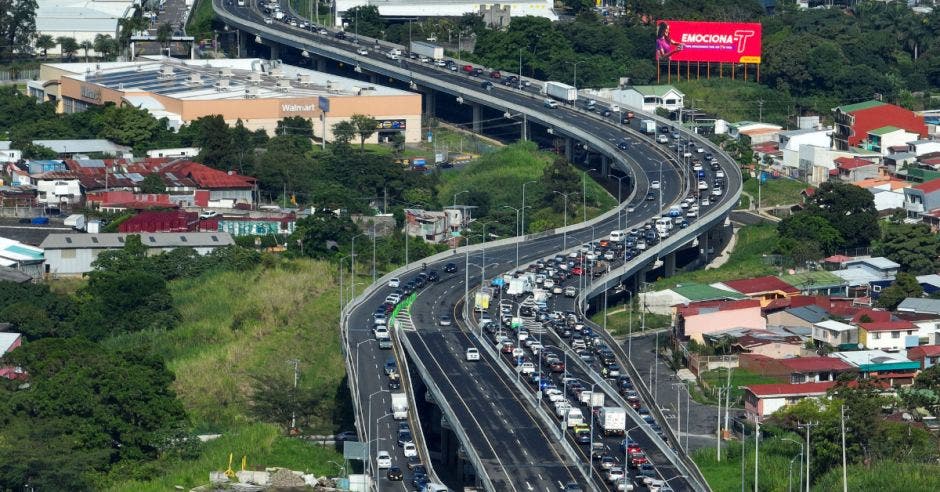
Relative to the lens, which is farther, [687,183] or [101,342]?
[687,183]

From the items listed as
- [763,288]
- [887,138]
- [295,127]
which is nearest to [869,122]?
[887,138]

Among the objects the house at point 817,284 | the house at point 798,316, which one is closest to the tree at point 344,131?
the house at point 817,284

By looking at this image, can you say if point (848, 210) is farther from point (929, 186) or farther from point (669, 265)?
point (669, 265)

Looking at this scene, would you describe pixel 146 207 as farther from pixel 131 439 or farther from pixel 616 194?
pixel 131 439

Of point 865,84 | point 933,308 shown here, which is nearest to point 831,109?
point 865,84

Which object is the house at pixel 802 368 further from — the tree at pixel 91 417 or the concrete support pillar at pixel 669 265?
the tree at pixel 91 417

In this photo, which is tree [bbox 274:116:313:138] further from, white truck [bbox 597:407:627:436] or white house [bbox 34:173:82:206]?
white truck [bbox 597:407:627:436]
